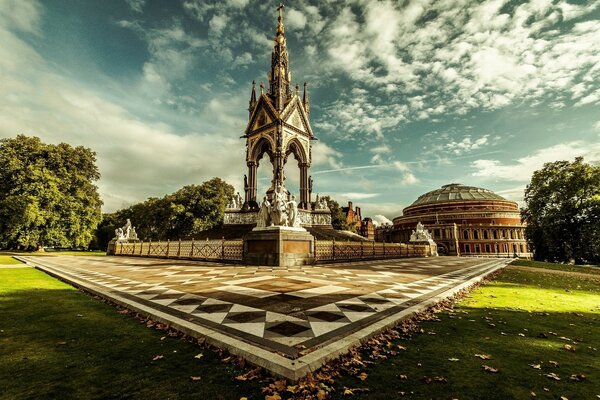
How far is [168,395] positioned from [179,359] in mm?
677

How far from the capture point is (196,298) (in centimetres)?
511

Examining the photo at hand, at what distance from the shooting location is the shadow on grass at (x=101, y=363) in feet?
6.84

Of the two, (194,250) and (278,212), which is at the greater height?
(278,212)

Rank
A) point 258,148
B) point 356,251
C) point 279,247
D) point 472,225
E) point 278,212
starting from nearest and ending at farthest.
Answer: point 279,247
point 278,212
point 356,251
point 258,148
point 472,225

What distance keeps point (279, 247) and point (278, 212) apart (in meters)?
1.76

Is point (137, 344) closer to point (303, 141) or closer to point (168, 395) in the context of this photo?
point (168, 395)

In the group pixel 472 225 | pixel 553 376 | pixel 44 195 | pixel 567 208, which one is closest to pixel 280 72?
pixel 44 195

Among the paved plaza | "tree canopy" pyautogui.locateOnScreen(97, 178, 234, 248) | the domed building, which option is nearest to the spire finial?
"tree canopy" pyautogui.locateOnScreen(97, 178, 234, 248)

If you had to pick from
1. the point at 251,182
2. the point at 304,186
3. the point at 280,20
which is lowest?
the point at 304,186

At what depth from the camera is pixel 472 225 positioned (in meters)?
60.6

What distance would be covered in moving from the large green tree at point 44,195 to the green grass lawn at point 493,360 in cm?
3328

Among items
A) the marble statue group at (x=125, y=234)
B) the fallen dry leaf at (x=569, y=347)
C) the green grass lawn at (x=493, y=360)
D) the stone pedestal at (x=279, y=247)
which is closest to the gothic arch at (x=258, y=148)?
the marble statue group at (x=125, y=234)

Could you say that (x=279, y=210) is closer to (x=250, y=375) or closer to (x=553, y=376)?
(x=250, y=375)

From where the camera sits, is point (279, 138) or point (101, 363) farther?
point (279, 138)
